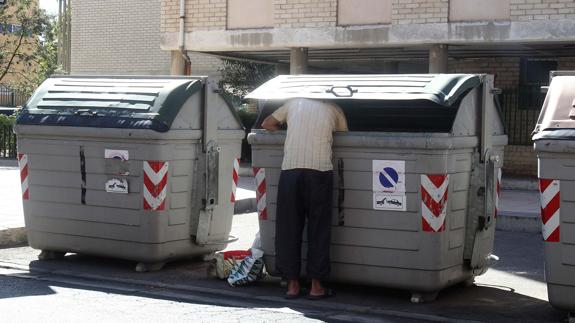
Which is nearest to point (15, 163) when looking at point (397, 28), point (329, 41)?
point (329, 41)

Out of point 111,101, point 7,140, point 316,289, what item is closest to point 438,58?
point 111,101

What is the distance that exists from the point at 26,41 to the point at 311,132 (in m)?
27.6

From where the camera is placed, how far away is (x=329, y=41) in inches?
666

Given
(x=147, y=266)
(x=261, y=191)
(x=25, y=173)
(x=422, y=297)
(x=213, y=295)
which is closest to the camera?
(x=422, y=297)

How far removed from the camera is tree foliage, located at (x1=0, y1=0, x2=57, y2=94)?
30.6m

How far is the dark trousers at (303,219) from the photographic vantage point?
742 centimetres

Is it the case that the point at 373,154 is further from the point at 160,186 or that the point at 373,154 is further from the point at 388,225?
the point at 160,186

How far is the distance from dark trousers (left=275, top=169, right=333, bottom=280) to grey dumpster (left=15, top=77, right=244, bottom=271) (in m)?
1.39

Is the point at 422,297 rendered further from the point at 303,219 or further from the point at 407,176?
the point at 303,219

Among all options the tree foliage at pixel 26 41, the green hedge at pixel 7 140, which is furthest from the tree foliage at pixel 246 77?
the tree foliage at pixel 26 41

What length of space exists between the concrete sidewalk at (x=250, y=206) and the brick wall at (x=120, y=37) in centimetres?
964

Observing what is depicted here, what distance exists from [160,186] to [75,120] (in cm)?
112

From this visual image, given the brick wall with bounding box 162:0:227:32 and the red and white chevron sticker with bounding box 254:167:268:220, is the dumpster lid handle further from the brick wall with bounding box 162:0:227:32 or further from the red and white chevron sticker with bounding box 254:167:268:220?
the brick wall with bounding box 162:0:227:32

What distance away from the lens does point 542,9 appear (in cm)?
1505
